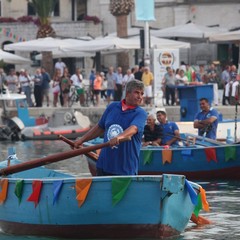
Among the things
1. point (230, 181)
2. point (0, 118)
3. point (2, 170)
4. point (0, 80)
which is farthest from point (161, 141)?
point (0, 80)

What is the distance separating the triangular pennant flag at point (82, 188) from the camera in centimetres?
1494

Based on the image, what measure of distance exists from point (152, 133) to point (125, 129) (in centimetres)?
918

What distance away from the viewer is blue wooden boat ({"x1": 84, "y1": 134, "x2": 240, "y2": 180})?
23.7m

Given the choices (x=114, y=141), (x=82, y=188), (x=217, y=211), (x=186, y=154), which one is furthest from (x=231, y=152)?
(x=114, y=141)

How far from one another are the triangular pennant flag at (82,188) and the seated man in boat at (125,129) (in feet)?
1.83

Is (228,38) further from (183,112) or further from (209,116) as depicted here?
(209,116)

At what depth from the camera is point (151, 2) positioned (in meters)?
40.5

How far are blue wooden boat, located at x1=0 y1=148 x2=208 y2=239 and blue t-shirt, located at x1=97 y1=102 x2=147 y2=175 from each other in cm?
53

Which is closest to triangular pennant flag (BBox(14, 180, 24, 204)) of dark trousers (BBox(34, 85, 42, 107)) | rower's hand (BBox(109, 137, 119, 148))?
rower's hand (BBox(109, 137, 119, 148))

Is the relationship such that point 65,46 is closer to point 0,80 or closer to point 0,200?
point 0,80

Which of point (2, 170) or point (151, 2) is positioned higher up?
point (151, 2)

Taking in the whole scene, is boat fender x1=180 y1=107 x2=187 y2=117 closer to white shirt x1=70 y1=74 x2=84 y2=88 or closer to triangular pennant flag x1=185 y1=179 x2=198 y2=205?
white shirt x1=70 y1=74 x2=84 y2=88

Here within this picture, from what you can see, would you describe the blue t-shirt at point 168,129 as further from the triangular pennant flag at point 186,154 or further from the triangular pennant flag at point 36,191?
the triangular pennant flag at point 36,191

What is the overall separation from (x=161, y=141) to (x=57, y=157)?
9.14 metres
